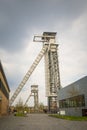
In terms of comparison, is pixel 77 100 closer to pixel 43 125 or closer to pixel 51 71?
pixel 43 125

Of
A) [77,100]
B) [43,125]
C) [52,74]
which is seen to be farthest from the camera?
[52,74]

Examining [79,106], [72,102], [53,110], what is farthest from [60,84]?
[79,106]

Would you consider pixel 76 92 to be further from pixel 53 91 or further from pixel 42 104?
pixel 42 104

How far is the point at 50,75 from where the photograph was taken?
3730 inches

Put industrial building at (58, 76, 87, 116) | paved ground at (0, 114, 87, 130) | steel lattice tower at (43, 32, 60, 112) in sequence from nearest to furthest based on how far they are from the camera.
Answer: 1. paved ground at (0, 114, 87, 130)
2. industrial building at (58, 76, 87, 116)
3. steel lattice tower at (43, 32, 60, 112)

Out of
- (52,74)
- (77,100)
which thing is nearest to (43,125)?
(77,100)

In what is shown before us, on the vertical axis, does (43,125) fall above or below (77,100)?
below

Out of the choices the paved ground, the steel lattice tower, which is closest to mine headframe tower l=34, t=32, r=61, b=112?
the steel lattice tower

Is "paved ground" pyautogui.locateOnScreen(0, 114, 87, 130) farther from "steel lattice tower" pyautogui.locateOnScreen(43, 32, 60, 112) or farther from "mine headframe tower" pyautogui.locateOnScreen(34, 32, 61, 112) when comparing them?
"steel lattice tower" pyautogui.locateOnScreen(43, 32, 60, 112)

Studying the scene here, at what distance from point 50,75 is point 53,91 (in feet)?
22.7

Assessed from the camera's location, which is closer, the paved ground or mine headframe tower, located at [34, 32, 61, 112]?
the paved ground

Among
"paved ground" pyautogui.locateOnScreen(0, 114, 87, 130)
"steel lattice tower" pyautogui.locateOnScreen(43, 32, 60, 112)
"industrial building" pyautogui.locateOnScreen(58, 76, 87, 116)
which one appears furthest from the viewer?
"steel lattice tower" pyautogui.locateOnScreen(43, 32, 60, 112)

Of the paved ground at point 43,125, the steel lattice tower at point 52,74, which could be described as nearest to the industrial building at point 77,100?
the paved ground at point 43,125

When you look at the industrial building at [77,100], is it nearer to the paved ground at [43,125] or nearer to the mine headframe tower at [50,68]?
the paved ground at [43,125]
